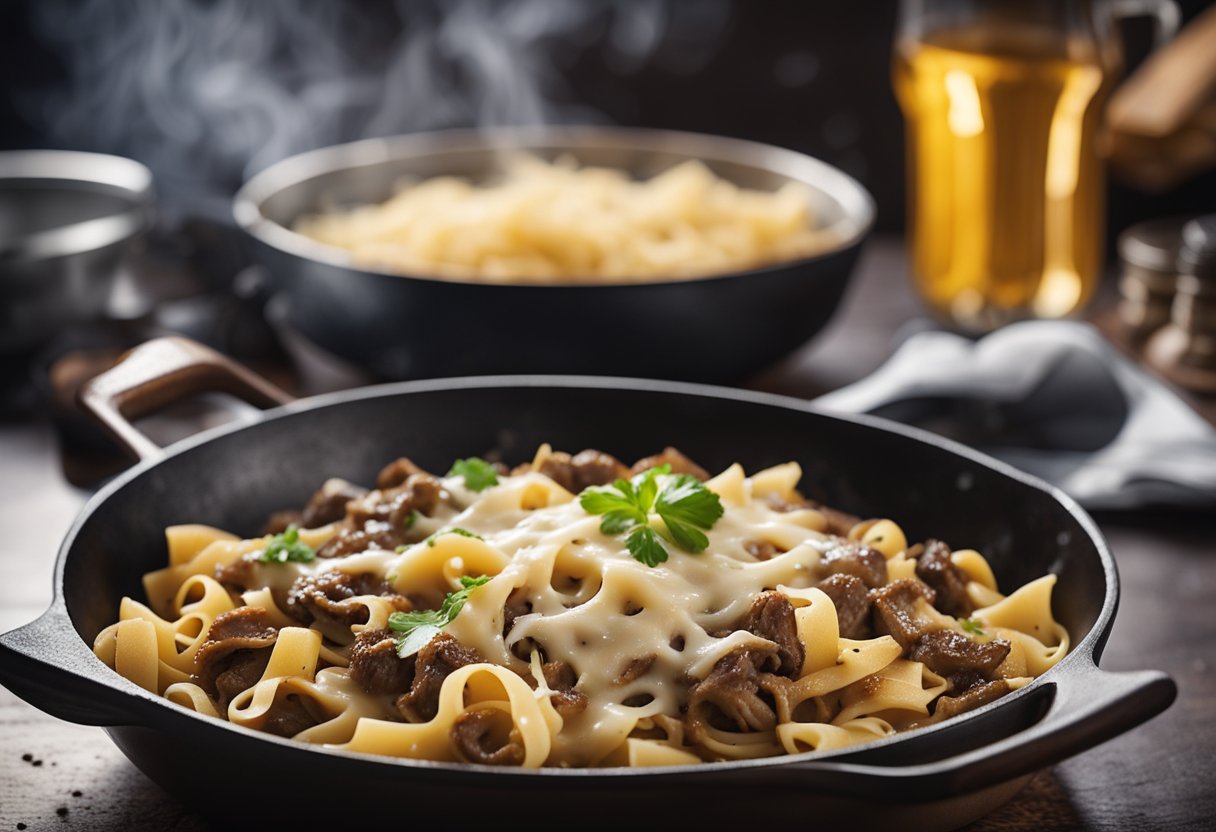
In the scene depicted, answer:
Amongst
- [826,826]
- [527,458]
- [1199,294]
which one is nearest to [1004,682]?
[826,826]

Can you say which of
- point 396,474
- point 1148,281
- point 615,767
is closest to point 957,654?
point 615,767

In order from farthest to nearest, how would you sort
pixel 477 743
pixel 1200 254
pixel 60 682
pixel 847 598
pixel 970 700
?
1. pixel 1200 254
2. pixel 847 598
3. pixel 970 700
4. pixel 477 743
5. pixel 60 682

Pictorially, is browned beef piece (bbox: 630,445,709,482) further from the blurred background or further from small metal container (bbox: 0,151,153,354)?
the blurred background

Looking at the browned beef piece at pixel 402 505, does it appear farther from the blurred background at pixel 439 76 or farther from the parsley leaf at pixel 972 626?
the blurred background at pixel 439 76

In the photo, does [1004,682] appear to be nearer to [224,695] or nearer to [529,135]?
[224,695]

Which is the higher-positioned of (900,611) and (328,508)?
(328,508)

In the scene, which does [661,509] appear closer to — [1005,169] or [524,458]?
[524,458]
